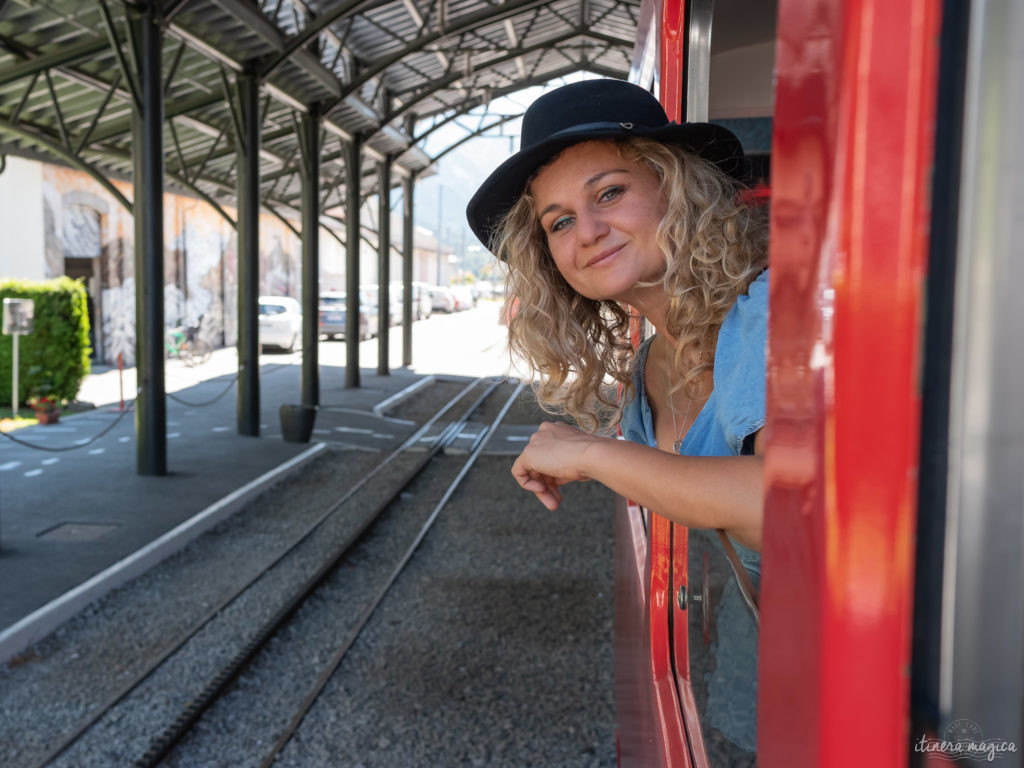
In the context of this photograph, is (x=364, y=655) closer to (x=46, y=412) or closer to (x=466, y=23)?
(x=46, y=412)

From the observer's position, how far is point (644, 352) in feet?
6.10

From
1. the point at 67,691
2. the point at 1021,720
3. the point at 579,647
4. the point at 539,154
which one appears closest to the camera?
the point at 1021,720

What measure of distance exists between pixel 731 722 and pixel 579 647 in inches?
159

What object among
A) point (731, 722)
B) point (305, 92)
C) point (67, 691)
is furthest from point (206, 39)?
point (731, 722)

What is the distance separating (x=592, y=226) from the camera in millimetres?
1552

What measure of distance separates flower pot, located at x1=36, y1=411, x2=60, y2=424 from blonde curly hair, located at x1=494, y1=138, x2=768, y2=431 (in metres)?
11.1

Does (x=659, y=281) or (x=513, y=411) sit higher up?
(x=659, y=281)

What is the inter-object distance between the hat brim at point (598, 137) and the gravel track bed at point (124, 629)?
10.4 feet

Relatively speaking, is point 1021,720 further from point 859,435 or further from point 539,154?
point 539,154

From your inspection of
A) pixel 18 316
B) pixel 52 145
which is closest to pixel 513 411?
pixel 18 316

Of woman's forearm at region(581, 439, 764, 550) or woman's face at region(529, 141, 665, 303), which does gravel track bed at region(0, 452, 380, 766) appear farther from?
woman's forearm at region(581, 439, 764, 550)

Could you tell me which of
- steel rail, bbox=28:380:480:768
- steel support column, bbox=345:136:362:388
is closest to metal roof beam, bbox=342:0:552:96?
steel support column, bbox=345:136:362:388

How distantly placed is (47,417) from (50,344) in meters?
1.64

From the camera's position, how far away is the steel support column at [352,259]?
626 inches
